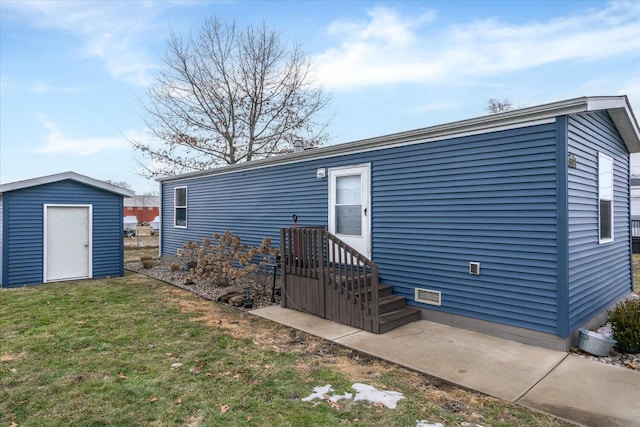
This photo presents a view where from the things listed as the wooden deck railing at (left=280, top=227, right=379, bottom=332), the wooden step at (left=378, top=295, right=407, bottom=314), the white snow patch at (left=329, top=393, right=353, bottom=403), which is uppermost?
the wooden deck railing at (left=280, top=227, right=379, bottom=332)

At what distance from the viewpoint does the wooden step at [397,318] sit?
478cm

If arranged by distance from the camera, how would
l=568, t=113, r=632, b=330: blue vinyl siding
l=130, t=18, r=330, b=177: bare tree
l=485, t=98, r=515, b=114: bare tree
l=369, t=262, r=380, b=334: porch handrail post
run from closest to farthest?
l=568, t=113, r=632, b=330: blue vinyl siding → l=369, t=262, r=380, b=334: porch handrail post → l=130, t=18, r=330, b=177: bare tree → l=485, t=98, r=515, b=114: bare tree

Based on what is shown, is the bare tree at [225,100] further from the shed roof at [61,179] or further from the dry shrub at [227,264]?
the dry shrub at [227,264]

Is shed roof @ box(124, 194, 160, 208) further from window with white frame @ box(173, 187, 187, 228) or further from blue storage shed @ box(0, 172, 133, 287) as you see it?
blue storage shed @ box(0, 172, 133, 287)

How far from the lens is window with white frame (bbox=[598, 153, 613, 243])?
5.21 metres

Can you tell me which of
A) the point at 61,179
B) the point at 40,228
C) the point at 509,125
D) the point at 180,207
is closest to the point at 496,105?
the point at 180,207

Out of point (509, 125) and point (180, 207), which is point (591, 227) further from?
point (180, 207)

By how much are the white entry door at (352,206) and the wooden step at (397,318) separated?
Answer: 1158mm

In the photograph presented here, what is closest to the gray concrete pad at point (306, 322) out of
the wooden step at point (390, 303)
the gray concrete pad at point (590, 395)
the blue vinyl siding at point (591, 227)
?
the wooden step at point (390, 303)

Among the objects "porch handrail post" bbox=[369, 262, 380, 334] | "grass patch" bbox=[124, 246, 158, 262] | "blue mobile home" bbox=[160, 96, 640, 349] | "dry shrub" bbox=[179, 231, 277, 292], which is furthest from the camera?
"grass patch" bbox=[124, 246, 158, 262]

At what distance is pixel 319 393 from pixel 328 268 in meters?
2.40

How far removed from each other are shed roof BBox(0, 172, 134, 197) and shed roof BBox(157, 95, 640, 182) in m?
4.78

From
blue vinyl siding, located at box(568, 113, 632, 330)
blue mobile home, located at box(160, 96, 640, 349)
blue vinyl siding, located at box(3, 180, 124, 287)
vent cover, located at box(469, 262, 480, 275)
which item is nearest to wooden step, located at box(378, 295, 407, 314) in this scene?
blue mobile home, located at box(160, 96, 640, 349)

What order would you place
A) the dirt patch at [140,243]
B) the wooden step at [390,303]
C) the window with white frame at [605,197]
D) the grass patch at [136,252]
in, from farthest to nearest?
the dirt patch at [140,243], the grass patch at [136,252], the window with white frame at [605,197], the wooden step at [390,303]
